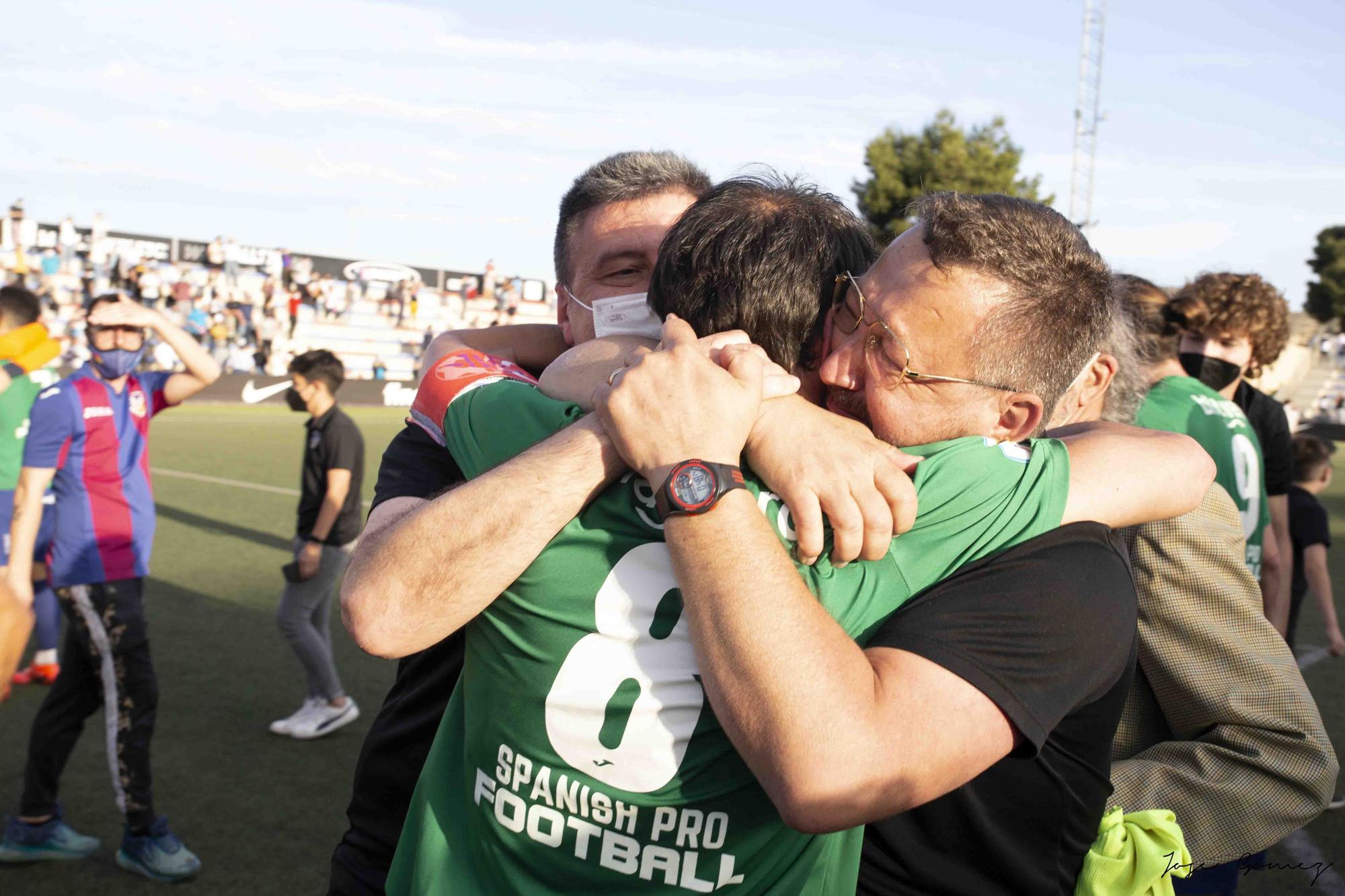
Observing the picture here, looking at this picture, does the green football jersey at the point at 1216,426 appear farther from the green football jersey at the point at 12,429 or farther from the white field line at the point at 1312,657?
the green football jersey at the point at 12,429

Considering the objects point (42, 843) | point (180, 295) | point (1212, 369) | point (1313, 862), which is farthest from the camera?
point (180, 295)

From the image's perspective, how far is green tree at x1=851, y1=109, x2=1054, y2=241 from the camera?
35500mm

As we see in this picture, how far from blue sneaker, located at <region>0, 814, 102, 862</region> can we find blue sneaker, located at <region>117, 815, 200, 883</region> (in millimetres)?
225

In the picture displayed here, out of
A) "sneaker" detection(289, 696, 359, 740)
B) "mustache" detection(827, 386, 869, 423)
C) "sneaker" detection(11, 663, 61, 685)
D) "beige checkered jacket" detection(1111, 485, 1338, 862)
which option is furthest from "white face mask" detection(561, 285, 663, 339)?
"sneaker" detection(11, 663, 61, 685)

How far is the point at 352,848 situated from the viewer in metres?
2.10

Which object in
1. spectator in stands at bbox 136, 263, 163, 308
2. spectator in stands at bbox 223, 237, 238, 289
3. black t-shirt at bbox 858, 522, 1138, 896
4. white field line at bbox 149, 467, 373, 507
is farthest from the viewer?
spectator in stands at bbox 223, 237, 238, 289

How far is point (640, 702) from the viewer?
1396 millimetres

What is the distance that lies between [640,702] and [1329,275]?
58.5m

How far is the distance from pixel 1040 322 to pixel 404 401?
32.1 meters

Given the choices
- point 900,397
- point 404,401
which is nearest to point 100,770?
point 900,397

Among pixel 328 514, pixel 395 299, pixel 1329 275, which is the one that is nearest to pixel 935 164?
pixel 395 299

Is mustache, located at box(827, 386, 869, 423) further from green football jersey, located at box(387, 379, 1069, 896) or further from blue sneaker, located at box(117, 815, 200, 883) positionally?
blue sneaker, located at box(117, 815, 200, 883)

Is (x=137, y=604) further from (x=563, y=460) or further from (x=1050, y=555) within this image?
(x=1050, y=555)

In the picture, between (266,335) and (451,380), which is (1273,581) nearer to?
(451,380)
